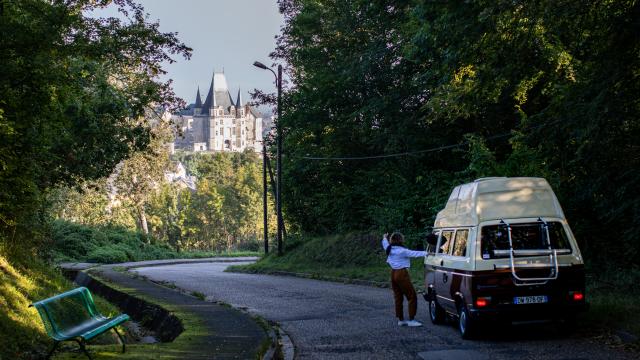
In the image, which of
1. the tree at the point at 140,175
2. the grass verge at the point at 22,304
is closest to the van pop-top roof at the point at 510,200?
the grass verge at the point at 22,304

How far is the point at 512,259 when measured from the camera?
37.1ft

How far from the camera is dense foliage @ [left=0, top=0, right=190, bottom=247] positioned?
10672mm

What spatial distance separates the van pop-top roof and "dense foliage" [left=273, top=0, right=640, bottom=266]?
1.57 m

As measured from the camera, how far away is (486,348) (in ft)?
36.0

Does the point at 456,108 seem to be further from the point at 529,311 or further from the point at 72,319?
the point at 72,319

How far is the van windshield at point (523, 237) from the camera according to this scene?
11609mm

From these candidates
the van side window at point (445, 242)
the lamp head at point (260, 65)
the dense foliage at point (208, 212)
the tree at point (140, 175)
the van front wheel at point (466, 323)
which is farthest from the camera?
the dense foliage at point (208, 212)

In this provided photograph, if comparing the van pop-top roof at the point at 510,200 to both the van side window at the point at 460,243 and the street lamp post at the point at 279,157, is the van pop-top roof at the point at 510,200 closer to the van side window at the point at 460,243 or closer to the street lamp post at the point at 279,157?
the van side window at the point at 460,243

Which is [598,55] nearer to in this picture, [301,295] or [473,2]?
[473,2]

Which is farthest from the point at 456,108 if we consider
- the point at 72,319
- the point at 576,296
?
the point at 72,319

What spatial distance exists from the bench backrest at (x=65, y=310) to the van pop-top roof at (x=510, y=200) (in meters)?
6.11

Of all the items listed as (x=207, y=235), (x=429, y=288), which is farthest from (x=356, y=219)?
(x=207, y=235)

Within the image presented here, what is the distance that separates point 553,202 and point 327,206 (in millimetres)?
27976

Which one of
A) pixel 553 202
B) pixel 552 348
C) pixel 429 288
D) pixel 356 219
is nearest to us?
pixel 552 348
